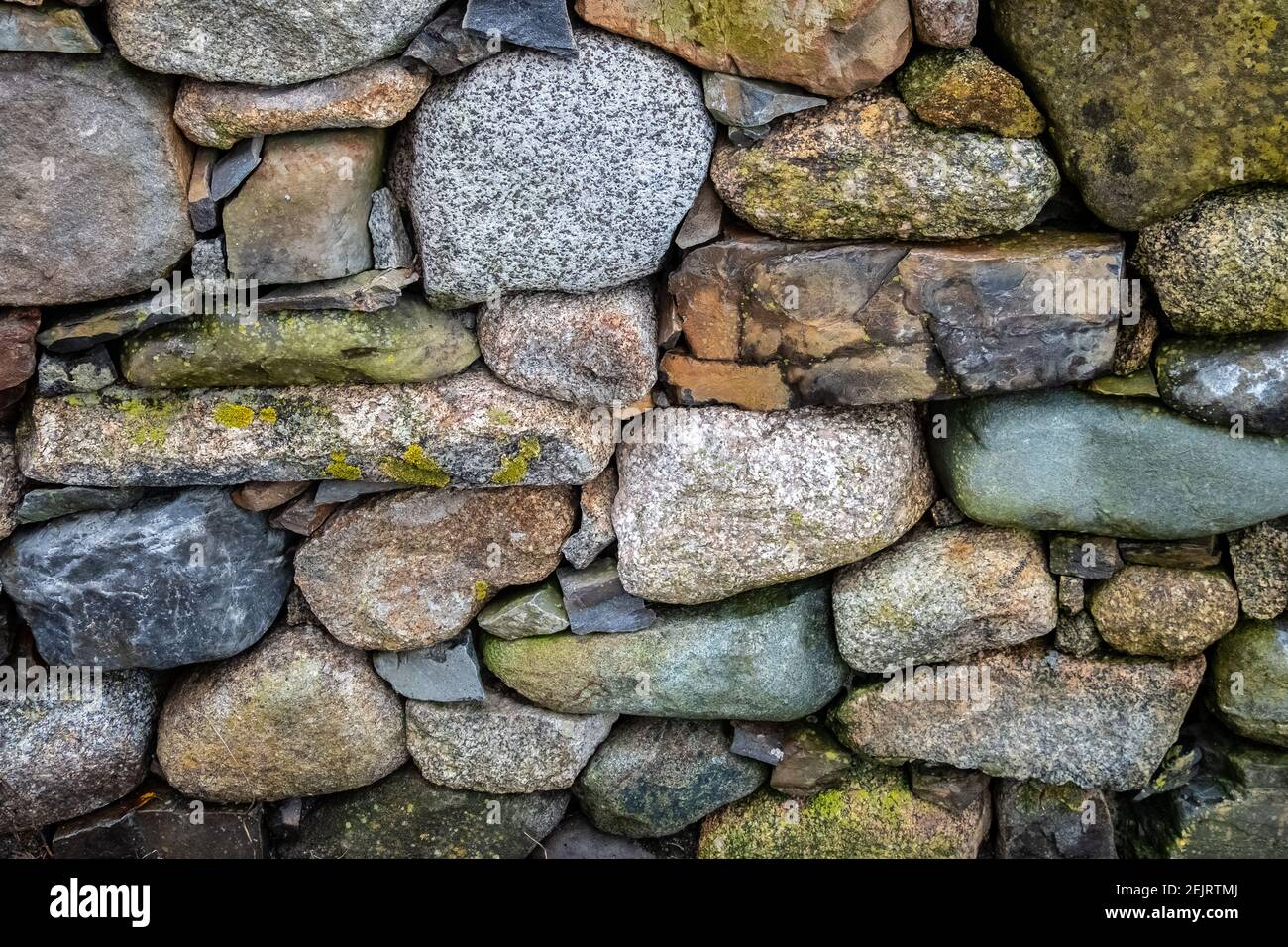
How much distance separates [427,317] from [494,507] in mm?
705

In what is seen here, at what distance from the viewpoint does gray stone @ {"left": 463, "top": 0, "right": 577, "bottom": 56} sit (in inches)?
117

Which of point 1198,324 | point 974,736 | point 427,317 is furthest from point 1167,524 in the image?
point 427,317

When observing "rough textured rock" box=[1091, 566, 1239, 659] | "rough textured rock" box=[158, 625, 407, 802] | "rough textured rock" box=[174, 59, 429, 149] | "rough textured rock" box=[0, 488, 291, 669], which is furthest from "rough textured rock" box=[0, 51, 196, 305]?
"rough textured rock" box=[1091, 566, 1239, 659]

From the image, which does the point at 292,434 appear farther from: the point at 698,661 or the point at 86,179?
the point at 698,661

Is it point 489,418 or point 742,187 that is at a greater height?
point 742,187

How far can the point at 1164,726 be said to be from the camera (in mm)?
3869

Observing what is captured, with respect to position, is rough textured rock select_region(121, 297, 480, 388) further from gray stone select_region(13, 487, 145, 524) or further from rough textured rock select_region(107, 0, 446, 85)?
rough textured rock select_region(107, 0, 446, 85)

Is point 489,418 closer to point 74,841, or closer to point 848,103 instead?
point 848,103

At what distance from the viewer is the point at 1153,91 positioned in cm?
306

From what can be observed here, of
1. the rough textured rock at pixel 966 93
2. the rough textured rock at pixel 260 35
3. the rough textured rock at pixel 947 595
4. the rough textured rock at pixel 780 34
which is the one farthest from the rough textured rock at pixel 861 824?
the rough textured rock at pixel 260 35

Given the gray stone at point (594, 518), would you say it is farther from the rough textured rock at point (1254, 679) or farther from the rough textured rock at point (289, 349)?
the rough textured rock at point (1254, 679)

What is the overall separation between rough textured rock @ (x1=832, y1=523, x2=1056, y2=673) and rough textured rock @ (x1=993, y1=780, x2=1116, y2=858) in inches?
25.9

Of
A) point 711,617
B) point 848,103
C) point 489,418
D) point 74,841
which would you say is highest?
point 848,103

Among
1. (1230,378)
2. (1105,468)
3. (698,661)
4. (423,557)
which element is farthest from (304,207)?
(1230,378)
